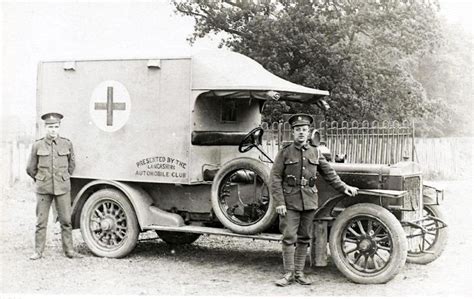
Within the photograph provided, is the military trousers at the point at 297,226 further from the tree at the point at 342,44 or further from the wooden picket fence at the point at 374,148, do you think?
the tree at the point at 342,44

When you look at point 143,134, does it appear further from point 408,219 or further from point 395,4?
point 395,4

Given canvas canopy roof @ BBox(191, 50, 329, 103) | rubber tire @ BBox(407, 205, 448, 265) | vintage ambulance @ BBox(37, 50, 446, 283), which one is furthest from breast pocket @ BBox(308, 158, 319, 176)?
rubber tire @ BBox(407, 205, 448, 265)

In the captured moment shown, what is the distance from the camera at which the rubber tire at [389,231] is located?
6.57 metres

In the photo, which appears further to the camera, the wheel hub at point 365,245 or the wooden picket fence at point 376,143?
the wooden picket fence at point 376,143

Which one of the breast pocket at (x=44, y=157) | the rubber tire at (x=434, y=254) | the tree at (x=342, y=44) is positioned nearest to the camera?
the rubber tire at (x=434, y=254)

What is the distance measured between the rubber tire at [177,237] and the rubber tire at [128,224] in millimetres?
1090

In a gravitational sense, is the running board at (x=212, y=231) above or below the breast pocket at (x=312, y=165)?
below

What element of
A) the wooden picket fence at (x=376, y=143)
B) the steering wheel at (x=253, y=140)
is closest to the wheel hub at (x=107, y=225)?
the steering wheel at (x=253, y=140)

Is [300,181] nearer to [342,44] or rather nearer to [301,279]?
[301,279]

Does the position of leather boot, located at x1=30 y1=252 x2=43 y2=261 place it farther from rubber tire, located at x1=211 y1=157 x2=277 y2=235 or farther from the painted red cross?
rubber tire, located at x1=211 y1=157 x2=277 y2=235

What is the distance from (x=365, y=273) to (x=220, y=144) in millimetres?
2591

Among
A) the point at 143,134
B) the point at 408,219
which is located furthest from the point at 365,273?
the point at 143,134

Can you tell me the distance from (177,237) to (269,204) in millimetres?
2471

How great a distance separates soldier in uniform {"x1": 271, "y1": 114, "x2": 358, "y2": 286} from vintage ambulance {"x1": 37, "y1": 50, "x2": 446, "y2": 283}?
0.32 m
